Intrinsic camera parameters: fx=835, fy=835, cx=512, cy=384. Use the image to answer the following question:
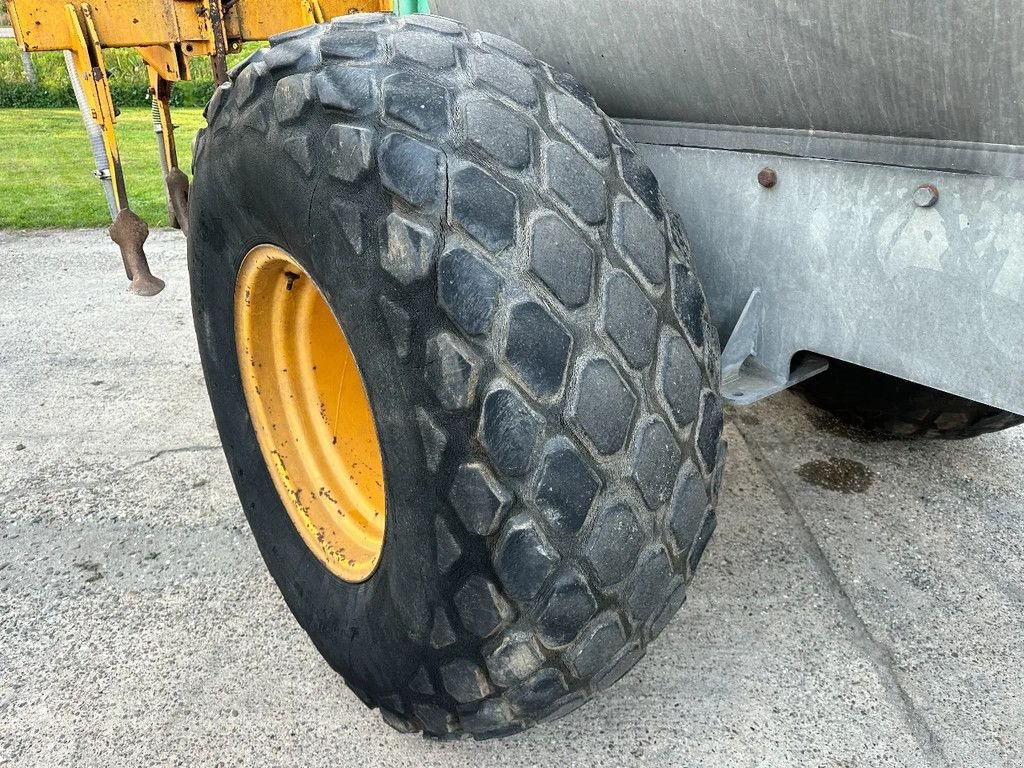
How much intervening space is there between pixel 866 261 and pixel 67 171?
33.0 feet

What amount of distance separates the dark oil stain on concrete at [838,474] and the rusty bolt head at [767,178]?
1.57 m

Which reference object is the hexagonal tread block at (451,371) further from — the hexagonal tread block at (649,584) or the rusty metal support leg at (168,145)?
the rusty metal support leg at (168,145)

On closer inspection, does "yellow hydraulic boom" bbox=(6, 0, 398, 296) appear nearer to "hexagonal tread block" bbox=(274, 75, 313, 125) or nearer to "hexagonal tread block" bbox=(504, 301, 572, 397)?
"hexagonal tread block" bbox=(274, 75, 313, 125)

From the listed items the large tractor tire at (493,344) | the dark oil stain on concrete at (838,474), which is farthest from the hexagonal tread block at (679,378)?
the dark oil stain on concrete at (838,474)

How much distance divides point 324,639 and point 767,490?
1.59 metres

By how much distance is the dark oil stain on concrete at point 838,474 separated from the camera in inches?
107

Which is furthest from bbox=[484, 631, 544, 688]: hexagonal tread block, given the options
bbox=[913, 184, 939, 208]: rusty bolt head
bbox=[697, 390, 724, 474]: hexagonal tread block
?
bbox=[913, 184, 939, 208]: rusty bolt head

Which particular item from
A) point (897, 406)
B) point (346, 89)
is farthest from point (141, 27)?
point (897, 406)

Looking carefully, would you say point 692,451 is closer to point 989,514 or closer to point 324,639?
point 324,639

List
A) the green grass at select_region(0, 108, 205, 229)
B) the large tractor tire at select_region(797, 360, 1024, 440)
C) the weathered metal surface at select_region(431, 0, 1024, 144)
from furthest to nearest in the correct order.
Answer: the green grass at select_region(0, 108, 205, 229)
the large tractor tire at select_region(797, 360, 1024, 440)
the weathered metal surface at select_region(431, 0, 1024, 144)

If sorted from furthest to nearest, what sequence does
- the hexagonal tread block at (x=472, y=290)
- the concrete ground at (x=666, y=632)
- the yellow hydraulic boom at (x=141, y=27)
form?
the yellow hydraulic boom at (x=141, y=27)
the concrete ground at (x=666, y=632)
the hexagonal tread block at (x=472, y=290)

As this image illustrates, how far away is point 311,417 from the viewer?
203 cm

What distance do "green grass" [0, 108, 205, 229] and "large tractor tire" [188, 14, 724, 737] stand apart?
4689 millimetres

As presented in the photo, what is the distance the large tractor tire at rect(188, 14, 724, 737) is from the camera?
1.16 meters
